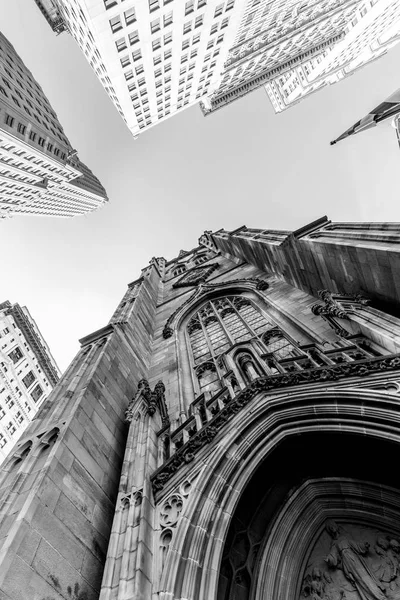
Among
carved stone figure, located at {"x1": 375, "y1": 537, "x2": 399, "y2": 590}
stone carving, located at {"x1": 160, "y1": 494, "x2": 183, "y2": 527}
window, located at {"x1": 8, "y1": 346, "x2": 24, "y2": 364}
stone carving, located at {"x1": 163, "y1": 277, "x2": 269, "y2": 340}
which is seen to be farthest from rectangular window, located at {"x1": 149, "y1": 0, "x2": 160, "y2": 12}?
window, located at {"x1": 8, "y1": 346, "x2": 24, "y2": 364}

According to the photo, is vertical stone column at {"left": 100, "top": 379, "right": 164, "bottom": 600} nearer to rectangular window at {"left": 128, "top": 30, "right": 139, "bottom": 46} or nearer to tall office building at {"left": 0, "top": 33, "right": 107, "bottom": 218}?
rectangular window at {"left": 128, "top": 30, "right": 139, "bottom": 46}

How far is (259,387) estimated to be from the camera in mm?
6961

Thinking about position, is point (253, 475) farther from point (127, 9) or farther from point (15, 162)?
point (15, 162)

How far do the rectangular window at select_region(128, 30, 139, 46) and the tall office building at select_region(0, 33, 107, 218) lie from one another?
15.4 metres

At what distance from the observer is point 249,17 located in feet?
131

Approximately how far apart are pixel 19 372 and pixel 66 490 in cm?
6776

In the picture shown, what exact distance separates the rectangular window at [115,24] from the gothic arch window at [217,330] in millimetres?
23156

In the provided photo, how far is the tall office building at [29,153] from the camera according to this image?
39.8 m

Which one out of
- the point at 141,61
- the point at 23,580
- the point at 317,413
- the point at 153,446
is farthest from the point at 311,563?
the point at 141,61

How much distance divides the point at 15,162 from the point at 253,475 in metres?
47.9

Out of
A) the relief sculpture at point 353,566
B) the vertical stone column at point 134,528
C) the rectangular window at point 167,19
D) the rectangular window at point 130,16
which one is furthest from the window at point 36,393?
the relief sculpture at point 353,566

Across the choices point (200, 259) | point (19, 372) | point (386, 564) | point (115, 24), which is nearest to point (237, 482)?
point (386, 564)

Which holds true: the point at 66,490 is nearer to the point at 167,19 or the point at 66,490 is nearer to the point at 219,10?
the point at 167,19

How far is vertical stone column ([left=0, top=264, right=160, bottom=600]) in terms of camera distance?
454 centimetres
